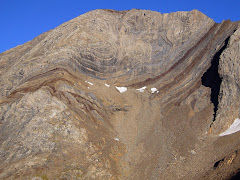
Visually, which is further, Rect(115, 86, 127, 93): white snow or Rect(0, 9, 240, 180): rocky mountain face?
Rect(115, 86, 127, 93): white snow

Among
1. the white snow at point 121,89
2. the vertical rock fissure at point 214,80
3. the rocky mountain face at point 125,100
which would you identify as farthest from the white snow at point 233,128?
the white snow at point 121,89

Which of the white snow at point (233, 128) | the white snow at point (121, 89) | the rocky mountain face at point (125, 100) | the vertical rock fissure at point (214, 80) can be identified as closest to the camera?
the rocky mountain face at point (125, 100)

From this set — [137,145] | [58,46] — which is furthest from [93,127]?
[58,46]

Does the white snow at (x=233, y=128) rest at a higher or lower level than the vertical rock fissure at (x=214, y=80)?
lower

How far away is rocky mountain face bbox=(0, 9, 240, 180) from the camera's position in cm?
2552

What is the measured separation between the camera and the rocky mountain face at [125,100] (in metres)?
25.5

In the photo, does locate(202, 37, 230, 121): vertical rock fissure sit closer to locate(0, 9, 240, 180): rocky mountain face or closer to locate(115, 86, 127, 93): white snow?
locate(0, 9, 240, 180): rocky mountain face

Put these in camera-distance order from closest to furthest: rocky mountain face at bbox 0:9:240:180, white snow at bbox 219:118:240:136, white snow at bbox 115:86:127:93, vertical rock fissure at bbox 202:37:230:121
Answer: rocky mountain face at bbox 0:9:240:180 → white snow at bbox 219:118:240:136 → vertical rock fissure at bbox 202:37:230:121 → white snow at bbox 115:86:127:93

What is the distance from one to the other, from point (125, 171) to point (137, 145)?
384 cm

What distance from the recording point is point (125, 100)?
3828 centimetres

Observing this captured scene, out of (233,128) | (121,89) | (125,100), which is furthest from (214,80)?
(121,89)

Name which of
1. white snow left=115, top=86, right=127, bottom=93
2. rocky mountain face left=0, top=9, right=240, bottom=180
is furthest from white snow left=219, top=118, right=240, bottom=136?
white snow left=115, top=86, right=127, bottom=93

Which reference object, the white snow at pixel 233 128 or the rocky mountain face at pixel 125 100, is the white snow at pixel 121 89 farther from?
the white snow at pixel 233 128

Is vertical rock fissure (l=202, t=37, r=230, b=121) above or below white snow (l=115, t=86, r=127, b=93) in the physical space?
below
